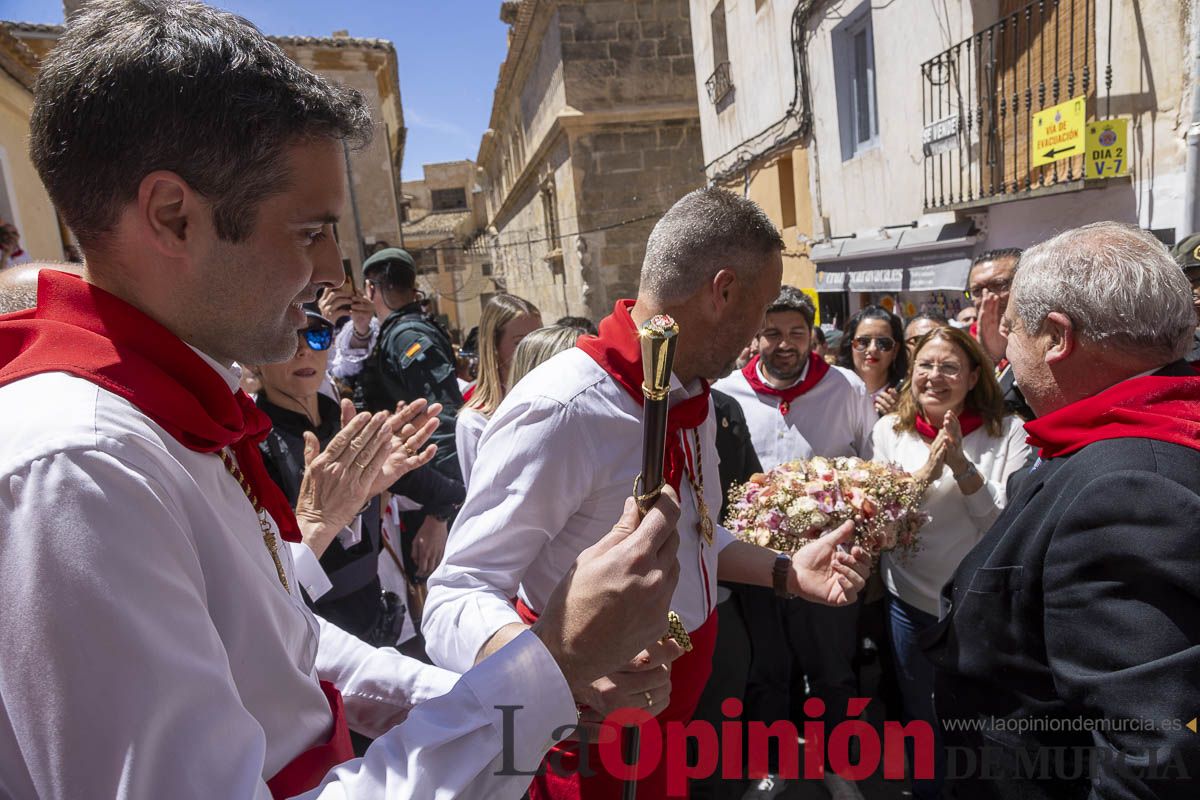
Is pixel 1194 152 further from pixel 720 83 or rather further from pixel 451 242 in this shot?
pixel 451 242

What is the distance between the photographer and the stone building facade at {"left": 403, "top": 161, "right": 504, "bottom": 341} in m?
35.0

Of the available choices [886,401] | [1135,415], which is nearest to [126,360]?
[1135,415]

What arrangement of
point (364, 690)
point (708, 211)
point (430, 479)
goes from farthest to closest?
point (430, 479), point (708, 211), point (364, 690)

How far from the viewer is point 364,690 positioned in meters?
1.45

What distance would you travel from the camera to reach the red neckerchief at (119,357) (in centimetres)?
89

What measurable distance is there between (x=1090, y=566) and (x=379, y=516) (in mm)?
2541

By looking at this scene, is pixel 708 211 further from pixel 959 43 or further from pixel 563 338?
pixel 959 43

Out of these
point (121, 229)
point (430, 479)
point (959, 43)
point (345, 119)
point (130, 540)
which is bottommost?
point (430, 479)

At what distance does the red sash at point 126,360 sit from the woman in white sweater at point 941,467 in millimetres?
2844

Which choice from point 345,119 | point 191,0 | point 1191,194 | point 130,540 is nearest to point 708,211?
point 345,119

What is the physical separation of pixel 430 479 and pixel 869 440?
97.8 inches

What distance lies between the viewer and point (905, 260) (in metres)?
7.79

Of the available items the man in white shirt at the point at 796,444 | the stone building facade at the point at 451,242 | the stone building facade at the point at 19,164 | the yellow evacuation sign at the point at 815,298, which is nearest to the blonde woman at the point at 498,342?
the man in white shirt at the point at 796,444

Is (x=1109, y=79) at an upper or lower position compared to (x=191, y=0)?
upper
